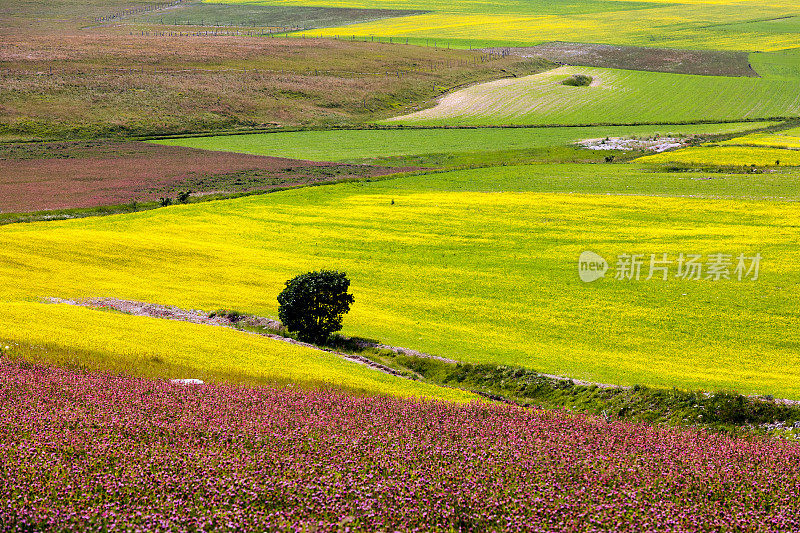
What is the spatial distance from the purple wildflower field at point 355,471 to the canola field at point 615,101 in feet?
368

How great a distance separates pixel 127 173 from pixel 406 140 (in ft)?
132

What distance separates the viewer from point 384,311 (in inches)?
1586

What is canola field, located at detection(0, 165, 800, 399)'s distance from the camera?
3145 centimetres

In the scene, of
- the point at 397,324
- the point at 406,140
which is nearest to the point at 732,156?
the point at 406,140

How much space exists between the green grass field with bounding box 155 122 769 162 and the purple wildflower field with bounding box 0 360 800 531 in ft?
266

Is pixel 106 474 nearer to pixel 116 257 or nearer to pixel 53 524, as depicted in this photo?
pixel 53 524

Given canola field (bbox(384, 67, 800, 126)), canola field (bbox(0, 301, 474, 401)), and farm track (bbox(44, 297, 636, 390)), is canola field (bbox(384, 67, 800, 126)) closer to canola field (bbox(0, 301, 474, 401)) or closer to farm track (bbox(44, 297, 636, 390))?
farm track (bbox(44, 297, 636, 390))

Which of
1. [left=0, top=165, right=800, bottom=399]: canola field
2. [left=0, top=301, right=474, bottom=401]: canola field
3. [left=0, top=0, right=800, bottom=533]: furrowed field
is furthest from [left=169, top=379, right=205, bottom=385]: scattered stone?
[left=0, top=165, right=800, bottom=399]: canola field

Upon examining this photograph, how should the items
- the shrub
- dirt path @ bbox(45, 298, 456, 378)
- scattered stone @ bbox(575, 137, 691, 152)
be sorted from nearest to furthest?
1. dirt path @ bbox(45, 298, 456, 378)
2. scattered stone @ bbox(575, 137, 691, 152)
3. the shrub

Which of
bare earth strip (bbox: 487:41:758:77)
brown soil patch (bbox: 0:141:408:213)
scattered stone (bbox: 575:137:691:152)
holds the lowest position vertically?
brown soil patch (bbox: 0:141:408:213)

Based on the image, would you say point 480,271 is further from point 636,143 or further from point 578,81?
point 578,81

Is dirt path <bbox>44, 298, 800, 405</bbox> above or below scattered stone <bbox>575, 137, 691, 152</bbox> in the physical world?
below

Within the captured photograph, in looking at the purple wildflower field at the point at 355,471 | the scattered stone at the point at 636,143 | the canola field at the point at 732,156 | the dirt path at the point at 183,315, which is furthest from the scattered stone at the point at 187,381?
the scattered stone at the point at 636,143

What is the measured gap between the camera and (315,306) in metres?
36.4
